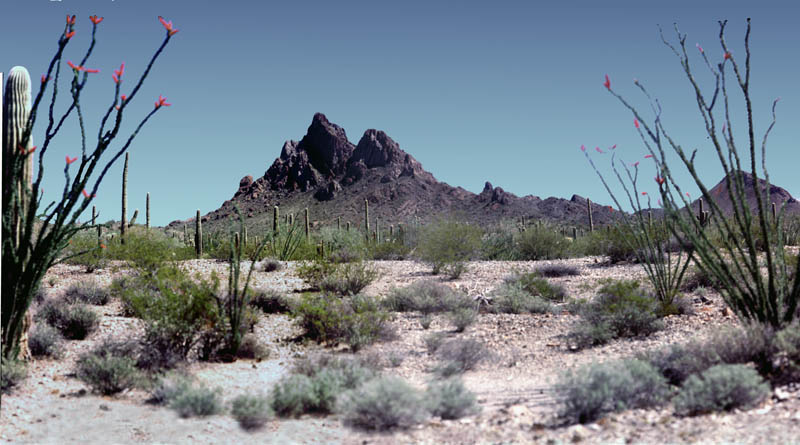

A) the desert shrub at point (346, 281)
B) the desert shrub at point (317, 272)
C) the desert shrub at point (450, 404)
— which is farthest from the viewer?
the desert shrub at point (317, 272)

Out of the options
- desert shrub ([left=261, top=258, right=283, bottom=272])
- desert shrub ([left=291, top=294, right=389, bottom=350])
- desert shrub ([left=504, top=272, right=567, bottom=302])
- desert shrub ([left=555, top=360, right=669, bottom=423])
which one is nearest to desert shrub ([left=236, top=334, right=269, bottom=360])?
desert shrub ([left=291, top=294, right=389, bottom=350])

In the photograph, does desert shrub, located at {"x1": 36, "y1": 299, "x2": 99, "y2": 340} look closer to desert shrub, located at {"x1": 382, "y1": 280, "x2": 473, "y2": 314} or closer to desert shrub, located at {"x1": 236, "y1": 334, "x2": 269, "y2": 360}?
desert shrub, located at {"x1": 236, "y1": 334, "x2": 269, "y2": 360}

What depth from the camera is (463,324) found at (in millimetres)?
10945

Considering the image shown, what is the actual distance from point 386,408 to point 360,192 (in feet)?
243

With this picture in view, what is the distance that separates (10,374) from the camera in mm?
7094

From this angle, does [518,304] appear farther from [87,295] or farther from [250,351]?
[87,295]

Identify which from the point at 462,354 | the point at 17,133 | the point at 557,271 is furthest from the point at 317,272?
the point at 17,133

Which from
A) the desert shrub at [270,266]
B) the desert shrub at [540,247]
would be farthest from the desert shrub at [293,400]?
the desert shrub at [540,247]

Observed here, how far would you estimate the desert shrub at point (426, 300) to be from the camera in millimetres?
12719

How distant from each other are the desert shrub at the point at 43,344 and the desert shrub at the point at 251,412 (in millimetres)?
3511

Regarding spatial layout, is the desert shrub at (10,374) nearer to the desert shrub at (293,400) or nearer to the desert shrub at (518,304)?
the desert shrub at (293,400)

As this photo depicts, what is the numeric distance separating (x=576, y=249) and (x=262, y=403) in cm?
2162

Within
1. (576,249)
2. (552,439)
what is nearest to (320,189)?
(576,249)

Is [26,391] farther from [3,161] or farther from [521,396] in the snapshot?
[521,396]
